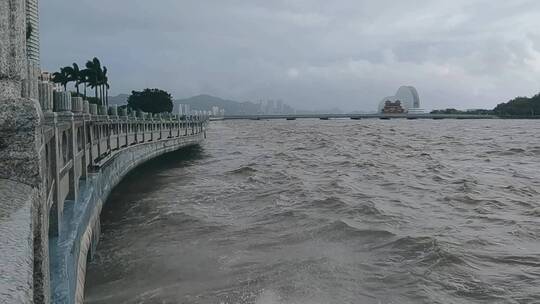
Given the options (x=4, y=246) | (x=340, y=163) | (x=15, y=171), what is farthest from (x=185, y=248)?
(x=340, y=163)

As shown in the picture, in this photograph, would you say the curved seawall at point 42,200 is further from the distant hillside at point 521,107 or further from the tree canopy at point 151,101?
the distant hillside at point 521,107

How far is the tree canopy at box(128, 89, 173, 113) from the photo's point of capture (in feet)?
275

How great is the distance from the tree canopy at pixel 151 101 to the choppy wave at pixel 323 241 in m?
69.0

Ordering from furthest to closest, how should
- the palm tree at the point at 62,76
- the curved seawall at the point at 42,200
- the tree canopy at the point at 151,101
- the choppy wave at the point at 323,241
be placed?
the tree canopy at the point at 151,101 → the palm tree at the point at 62,76 → the choppy wave at the point at 323,241 → the curved seawall at the point at 42,200

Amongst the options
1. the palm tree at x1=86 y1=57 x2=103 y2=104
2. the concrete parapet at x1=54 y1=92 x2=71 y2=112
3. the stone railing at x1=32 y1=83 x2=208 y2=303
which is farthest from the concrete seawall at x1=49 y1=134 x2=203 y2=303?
the palm tree at x1=86 y1=57 x2=103 y2=104

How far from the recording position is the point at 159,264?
313 inches

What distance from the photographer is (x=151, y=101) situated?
8438cm

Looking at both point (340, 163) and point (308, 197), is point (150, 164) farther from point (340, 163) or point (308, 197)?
point (308, 197)

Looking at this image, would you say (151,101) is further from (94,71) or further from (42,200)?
(42,200)

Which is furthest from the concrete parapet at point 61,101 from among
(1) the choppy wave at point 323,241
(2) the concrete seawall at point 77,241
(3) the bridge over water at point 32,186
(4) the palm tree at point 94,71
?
(4) the palm tree at point 94,71

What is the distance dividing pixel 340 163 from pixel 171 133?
993 cm

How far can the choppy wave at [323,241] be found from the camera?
6.59 metres

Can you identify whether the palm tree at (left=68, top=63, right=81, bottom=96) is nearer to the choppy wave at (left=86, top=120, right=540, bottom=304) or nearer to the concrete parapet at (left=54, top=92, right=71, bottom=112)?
the choppy wave at (left=86, top=120, right=540, bottom=304)

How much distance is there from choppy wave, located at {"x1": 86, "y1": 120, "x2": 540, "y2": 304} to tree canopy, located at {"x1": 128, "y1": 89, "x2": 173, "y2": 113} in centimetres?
6900
